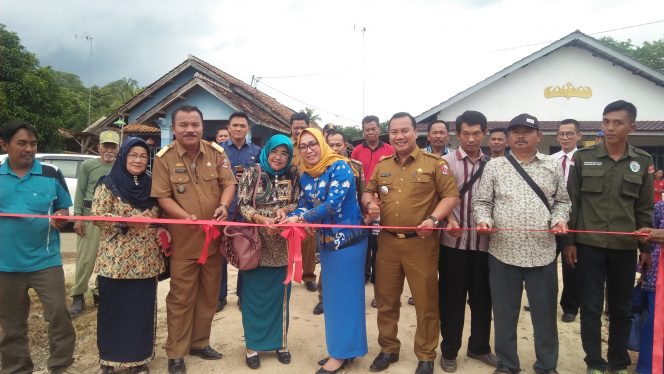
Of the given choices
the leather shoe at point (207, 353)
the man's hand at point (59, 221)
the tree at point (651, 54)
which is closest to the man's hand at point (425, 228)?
the leather shoe at point (207, 353)

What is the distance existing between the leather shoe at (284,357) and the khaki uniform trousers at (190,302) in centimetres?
69

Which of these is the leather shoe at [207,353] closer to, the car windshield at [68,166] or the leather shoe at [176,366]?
the leather shoe at [176,366]

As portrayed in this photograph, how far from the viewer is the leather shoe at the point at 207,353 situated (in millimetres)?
3697

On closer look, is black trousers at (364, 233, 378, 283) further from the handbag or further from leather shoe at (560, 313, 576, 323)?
leather shoe at (560, 313, 576, 323)

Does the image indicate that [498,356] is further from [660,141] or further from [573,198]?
[660,141]

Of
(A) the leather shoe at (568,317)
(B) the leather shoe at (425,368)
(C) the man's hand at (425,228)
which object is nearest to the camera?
(C) the man's hand at (425,228)

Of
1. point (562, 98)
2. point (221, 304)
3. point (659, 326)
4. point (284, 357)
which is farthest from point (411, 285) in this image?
point (562, 98)

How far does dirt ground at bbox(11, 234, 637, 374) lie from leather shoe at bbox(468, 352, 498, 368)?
6 centimetres

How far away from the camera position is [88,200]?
4855 millimetres

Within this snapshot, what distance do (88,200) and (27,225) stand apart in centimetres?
169

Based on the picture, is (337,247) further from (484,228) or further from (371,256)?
(371,256)

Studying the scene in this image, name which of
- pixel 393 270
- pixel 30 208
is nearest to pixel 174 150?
pixel 30 208

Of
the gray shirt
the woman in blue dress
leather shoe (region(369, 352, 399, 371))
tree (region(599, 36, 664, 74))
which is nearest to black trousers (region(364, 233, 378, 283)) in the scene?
leather shoe (region(369, 352, 399, 371))

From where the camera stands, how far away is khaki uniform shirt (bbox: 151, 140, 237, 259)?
3371mm
